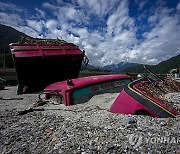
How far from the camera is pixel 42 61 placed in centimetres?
997

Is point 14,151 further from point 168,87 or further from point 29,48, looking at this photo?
point 29,48

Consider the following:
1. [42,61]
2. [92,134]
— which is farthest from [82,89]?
[42,61]

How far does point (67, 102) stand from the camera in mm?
5242

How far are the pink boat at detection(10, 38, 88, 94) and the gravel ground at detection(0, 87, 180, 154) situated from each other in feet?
19.4

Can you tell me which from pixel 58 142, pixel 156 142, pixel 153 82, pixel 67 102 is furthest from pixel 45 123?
pixel 153 82

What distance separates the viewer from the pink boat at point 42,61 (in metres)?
9.73

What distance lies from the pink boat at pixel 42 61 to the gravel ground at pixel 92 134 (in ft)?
19.4

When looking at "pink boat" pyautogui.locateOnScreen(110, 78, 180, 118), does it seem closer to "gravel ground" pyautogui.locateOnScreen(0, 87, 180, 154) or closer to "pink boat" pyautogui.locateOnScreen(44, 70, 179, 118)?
"pink boat" pyautogui.locateOnScreen(44, 70, 179, 118)

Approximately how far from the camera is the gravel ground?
2.68m

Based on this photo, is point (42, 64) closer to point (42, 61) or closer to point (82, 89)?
point (42, 61)

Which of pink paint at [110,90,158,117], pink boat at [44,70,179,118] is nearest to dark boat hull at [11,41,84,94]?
pink boat at [44,70,179,118]

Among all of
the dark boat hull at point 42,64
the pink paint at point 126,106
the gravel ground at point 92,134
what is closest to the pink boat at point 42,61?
the dark boat hull at point 42,64

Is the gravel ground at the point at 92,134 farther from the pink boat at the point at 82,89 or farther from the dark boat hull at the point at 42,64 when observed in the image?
the dark boat hull at the point at 42,64

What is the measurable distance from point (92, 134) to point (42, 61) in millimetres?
7498
